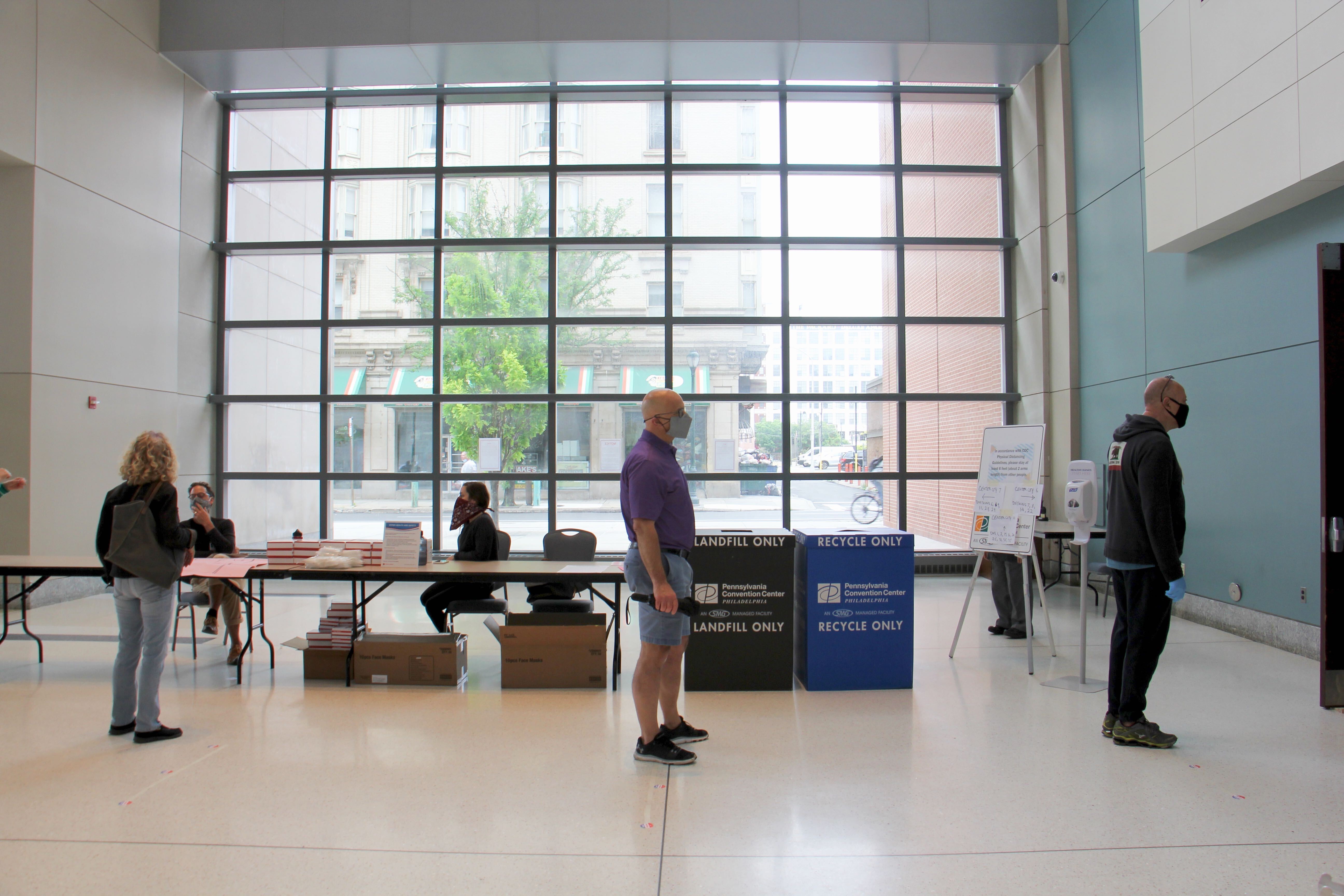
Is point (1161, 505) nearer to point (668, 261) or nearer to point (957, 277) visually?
point (957, 277)

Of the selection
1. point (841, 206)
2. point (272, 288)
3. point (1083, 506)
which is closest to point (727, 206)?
point (841, 206)

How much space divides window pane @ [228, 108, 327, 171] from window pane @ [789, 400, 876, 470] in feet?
22.4

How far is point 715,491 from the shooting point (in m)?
8.77

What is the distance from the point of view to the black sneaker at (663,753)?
324cm

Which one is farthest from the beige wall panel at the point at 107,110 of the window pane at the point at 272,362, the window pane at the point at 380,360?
the window pane at the point at 380,360

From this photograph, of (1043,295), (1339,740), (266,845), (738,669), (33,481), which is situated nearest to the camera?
(266,845)

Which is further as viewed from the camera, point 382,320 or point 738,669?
point 382,320

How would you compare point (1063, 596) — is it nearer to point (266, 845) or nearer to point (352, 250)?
point (266, 845)

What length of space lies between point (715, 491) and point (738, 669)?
443 cm

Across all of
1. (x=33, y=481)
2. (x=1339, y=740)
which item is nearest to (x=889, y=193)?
(x=1339, y=740)

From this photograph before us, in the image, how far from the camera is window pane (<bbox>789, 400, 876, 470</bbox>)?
884 cm

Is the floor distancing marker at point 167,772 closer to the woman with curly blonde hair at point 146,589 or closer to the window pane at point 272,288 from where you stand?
the woman with curly blonde hair at point 146,589

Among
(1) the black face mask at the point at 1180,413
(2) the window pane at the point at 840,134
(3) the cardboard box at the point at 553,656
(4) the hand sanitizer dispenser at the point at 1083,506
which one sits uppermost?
(2) the window pane at the point at 840,134

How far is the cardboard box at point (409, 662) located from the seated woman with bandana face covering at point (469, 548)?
498mm
